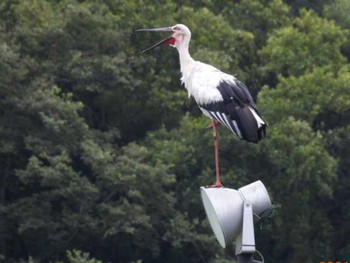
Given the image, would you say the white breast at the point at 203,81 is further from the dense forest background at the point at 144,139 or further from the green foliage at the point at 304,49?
the green foliage at the point at 304,49

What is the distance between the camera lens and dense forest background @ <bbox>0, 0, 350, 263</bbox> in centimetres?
2773

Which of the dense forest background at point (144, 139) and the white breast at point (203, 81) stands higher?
the white breast at point (203, 81)

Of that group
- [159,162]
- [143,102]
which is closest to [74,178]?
[159,162]

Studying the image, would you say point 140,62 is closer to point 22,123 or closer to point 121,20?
point 121,20

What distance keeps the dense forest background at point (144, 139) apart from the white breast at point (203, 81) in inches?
546

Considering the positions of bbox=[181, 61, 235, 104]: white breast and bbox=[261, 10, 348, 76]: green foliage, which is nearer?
bbox=[181, 61, 235, 104]: white breast

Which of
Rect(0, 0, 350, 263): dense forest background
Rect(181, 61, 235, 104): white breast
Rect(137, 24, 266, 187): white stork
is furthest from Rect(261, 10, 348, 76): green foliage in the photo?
Rect(181, 61, 235, 104): white breast

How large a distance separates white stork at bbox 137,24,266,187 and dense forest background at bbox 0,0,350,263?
1383 centimetres

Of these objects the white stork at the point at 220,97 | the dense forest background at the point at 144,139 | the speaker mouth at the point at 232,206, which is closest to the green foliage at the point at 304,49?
the dense forest background at the point at 144,139

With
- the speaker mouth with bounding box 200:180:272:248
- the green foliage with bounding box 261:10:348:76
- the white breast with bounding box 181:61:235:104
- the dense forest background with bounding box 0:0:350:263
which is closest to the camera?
the speaker mouth with bounding box 200:180:272:248

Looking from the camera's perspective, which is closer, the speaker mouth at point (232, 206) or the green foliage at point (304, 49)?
the speaker mouth at point (232, 206)

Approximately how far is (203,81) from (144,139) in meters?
17.5

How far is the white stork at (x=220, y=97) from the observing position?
11891mm

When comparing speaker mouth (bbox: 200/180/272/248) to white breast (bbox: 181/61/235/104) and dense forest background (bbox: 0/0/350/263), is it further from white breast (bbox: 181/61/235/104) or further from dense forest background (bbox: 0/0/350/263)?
dense forest background (bbox: 0/0/350/263)
